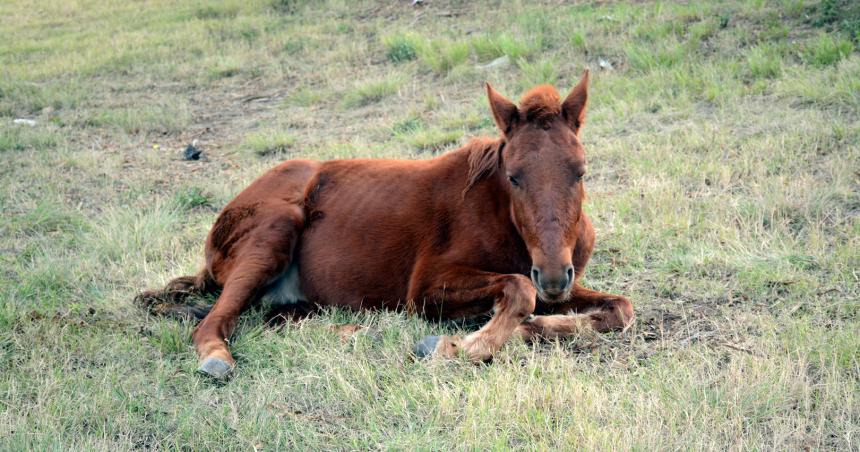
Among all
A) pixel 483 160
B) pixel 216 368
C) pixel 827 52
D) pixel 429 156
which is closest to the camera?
pixel 216 368

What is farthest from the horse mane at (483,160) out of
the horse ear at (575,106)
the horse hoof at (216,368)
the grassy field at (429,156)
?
the horse hoof at (216,368)

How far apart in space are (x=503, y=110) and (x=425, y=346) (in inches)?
54.1

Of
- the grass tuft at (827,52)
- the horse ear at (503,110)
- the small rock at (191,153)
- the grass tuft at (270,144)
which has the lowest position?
the small rock at (191,153)

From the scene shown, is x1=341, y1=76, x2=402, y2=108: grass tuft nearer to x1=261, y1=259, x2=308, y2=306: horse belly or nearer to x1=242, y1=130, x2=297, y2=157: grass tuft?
x1=242, y1=130, x2=297, y2=157: grass tuft

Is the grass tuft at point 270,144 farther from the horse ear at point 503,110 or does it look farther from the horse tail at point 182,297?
the horse ear at point 503,110

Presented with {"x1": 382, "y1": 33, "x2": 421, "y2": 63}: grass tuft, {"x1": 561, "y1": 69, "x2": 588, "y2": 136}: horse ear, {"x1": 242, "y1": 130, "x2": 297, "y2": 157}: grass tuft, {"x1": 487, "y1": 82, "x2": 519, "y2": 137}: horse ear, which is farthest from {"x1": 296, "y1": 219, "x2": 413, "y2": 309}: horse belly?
{"x1": 382, "y1": 33, "x2": 421, "y2": 63}: grass tuft

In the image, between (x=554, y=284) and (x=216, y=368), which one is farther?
(x=216, y=368)

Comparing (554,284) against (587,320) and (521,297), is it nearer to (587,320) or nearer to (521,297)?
(521,297)

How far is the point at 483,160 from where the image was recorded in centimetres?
502

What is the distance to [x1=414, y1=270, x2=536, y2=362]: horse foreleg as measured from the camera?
4.39 m

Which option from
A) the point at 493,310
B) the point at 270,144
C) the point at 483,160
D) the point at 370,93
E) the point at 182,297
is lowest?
the point at 270,144

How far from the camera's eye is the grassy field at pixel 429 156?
12.3ft

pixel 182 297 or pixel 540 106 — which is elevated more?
pixel 540 106

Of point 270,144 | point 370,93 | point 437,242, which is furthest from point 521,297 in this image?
point 370,93
